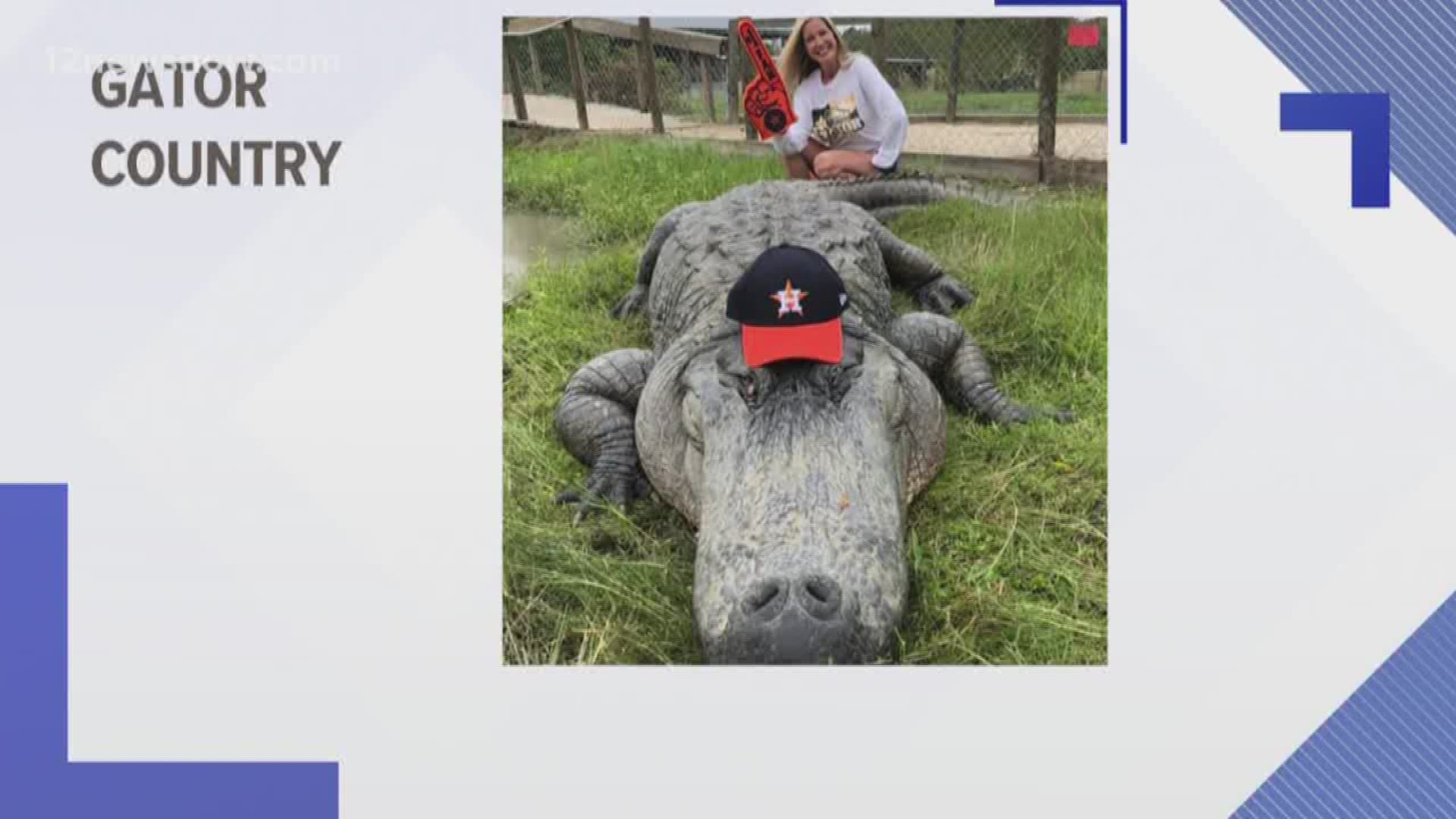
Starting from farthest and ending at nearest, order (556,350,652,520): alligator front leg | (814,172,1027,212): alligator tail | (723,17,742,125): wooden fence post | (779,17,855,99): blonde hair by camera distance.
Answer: (723,17,742,125): wooden fence post, (814,172,1027,212): alligator tail, (779,17,855,99): blonde hair, (556,350,652,520): alligator front leg

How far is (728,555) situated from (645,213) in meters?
4.17

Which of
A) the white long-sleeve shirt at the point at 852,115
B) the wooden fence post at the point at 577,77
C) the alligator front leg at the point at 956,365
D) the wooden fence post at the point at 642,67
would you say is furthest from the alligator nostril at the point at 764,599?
the wooden fence post at the point at 577,77

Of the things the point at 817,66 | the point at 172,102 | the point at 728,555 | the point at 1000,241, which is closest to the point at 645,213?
the point at 817,66

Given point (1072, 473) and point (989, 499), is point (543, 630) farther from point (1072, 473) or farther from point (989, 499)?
point (1072, 473)

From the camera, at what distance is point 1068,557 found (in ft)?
12.8

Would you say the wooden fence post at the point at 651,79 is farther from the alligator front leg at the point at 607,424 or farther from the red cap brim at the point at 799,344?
the red cap brim at the point at 799,344

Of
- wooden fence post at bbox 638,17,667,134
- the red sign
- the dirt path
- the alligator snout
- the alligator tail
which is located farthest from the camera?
the dirt path

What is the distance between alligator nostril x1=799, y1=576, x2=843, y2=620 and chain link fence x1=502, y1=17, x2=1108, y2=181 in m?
3.48

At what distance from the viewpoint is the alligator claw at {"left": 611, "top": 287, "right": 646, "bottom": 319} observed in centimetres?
611

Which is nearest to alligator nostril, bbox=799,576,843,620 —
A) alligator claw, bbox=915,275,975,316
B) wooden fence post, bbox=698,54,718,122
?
alligator claw, bbox=915,275,975,316

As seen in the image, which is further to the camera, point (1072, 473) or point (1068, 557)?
point (1072, 473)

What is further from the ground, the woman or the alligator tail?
the woman

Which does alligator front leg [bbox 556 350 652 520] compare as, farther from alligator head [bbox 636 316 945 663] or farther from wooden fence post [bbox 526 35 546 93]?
wooden fence post [bbox 526 35 546 93]

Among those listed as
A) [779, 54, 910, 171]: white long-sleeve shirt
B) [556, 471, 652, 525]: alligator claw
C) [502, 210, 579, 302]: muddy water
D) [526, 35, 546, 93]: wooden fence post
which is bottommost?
[556, 471, 652, 525]: alligator claw
